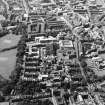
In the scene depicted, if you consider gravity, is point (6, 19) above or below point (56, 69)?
above

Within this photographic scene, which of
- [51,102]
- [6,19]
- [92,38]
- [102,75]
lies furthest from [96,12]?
[51,102]

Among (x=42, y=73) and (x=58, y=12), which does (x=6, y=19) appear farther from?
(x=42, y=73)

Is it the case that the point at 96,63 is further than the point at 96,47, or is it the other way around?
the point at 96,47

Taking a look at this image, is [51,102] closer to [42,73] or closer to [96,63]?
[42,73]

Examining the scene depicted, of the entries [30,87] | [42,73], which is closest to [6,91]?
[30,87]

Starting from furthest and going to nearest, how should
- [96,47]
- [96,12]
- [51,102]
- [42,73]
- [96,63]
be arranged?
1. [96,12]
2. [96,47]
3. [96,63]
4. [42,73]
5. [51,102]

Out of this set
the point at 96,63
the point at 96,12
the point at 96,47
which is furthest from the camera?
the point at 96,12
